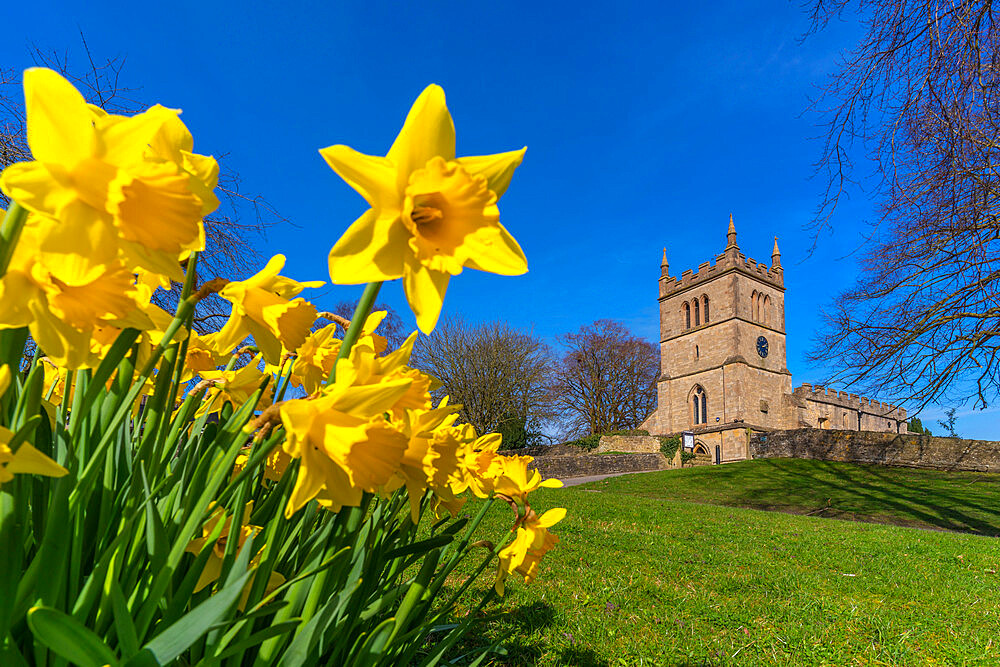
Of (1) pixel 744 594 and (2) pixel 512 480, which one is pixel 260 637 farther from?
(1) pixel 744 594

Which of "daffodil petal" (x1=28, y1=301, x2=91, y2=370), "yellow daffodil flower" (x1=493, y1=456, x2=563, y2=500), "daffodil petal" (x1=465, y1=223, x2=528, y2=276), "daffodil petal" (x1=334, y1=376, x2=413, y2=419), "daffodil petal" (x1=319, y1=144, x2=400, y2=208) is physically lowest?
"yellow daffodil flower" (x1=493, y1=456, x2=563, y2=500)

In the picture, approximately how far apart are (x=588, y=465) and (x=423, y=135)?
62.7 feet

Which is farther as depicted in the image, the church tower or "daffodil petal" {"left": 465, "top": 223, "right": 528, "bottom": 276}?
the church tower

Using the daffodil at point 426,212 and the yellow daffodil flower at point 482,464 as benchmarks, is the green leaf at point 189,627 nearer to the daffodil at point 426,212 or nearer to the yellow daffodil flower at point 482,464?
the daffodil at point 426,212

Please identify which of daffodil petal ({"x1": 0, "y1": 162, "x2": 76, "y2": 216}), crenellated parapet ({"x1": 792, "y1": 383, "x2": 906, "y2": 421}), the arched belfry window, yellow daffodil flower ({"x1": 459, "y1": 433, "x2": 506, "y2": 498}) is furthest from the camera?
crenellated parapet ({"x1": 792, "y1": 383, "x2": 906, "y2": 421})

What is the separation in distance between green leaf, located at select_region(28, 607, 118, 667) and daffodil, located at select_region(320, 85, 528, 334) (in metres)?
0.47

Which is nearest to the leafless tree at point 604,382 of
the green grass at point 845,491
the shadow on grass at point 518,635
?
the green grass at point 845,491

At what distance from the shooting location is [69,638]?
56 cm

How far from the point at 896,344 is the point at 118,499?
10.2 m

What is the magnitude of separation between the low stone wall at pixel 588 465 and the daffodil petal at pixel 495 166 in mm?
17666

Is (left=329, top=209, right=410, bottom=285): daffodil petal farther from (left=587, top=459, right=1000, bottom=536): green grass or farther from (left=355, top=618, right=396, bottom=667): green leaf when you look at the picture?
(left=587, top=459, right=1000, bottom=536): green grass

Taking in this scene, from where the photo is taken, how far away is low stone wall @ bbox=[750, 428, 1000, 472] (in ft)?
50.7

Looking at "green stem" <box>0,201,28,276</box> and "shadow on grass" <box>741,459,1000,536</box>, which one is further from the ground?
"green stem" <box>0,201,28,276</box>

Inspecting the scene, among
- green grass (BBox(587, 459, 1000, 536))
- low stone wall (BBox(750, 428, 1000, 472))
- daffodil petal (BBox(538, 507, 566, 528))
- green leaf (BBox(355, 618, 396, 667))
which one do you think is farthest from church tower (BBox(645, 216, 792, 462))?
green leaf (BBox(355, 618, 396, 667))
